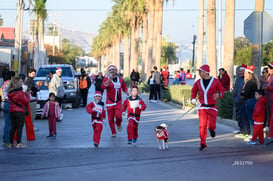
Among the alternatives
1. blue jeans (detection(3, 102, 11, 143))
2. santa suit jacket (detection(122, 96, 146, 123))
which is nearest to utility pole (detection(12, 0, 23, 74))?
blue jeans (detection(3, 102, 11, 143))

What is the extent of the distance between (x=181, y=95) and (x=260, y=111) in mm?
13670

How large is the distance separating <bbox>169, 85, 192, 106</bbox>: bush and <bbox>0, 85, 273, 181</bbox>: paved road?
10.8 meters

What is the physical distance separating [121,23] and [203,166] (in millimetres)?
66276

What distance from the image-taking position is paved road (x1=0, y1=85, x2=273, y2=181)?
364 inches

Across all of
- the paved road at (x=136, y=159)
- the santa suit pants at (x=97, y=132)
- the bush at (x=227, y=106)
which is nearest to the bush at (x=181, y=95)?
the bush at (x=227, y=106)

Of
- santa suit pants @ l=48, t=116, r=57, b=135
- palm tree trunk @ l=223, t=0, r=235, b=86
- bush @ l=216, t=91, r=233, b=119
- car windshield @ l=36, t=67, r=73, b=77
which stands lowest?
santa suit pants @ l=48, t=116, r=57, b=135

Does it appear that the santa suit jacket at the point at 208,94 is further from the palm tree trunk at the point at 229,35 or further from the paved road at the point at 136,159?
the palm tree trunk at the point at 229,35

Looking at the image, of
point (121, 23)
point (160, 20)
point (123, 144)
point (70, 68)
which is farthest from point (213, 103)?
point (121, 23)

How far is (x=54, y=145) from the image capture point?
44.2 ft

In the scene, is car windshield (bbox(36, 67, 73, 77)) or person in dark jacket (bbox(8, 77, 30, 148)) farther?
car windshield (bbox(36, 67, 73, 77))

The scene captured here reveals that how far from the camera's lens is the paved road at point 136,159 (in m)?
9.24

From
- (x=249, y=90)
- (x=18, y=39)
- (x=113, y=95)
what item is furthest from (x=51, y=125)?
(x=18, y=39)

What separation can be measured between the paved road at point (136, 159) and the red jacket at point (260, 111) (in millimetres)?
625

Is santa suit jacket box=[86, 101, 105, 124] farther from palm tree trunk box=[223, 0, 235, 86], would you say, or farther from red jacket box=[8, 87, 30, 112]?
palm tree trunk box=[223, 0, 235, 86]
